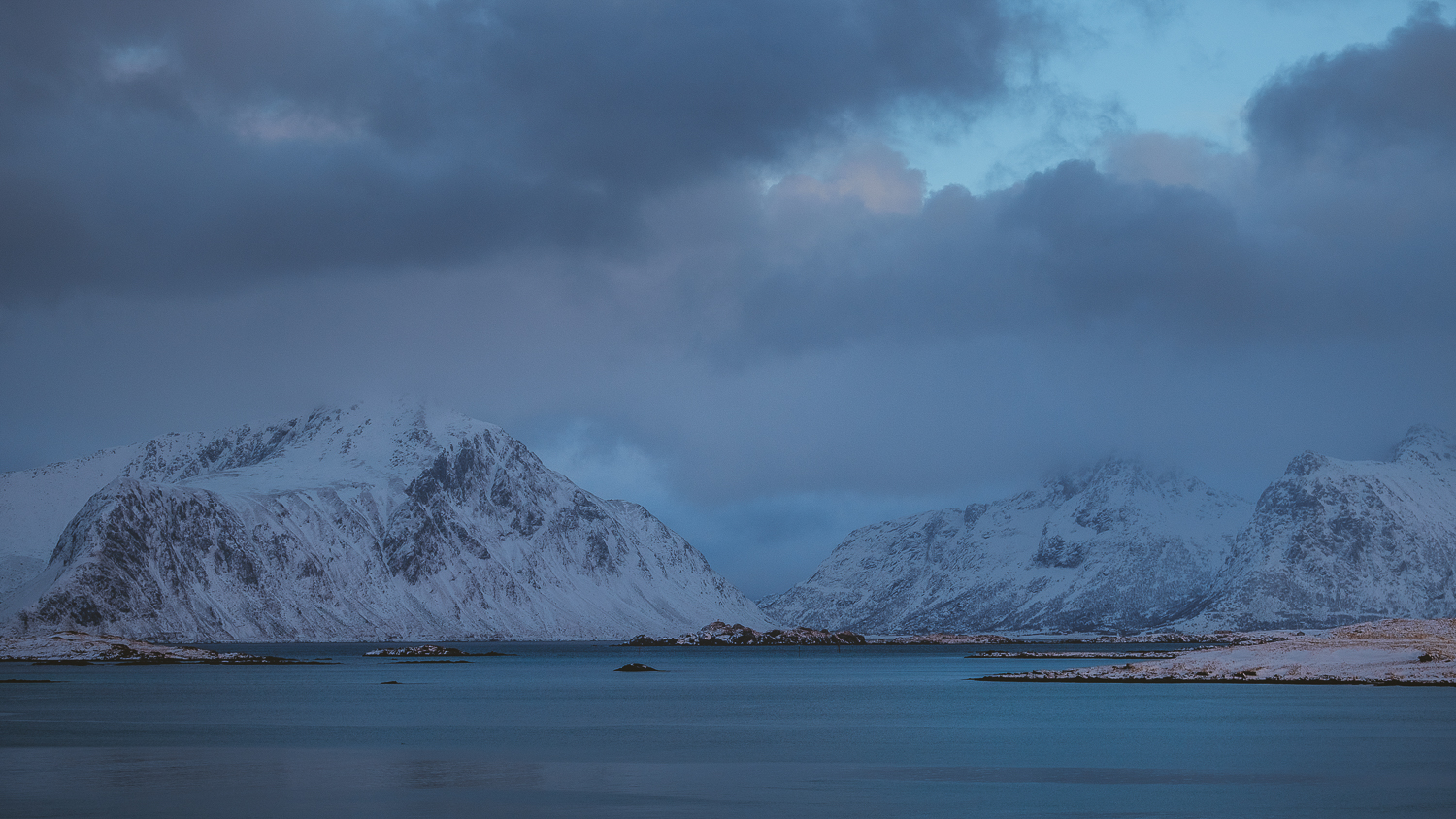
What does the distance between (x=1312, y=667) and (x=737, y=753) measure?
83314mm

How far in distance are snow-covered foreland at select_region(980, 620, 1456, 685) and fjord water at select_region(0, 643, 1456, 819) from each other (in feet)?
7.48

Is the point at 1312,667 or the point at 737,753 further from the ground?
the point at 1312,667

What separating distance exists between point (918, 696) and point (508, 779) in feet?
240

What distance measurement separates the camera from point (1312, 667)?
5148 inches

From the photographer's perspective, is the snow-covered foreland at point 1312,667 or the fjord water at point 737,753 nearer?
the fjord water at point 737,753

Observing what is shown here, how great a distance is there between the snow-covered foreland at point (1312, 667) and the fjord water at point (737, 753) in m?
2.28

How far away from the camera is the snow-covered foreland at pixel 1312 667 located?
409 ft

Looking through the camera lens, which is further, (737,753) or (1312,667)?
(1312,667)

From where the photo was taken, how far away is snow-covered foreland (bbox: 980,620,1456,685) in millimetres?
124562

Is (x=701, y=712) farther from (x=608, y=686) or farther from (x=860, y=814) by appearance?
(x=860, y=814)

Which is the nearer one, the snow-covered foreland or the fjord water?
the fjord water

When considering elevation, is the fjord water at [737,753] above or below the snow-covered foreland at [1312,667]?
below

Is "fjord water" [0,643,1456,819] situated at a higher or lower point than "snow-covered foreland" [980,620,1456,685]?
lower

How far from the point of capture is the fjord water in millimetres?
46250
